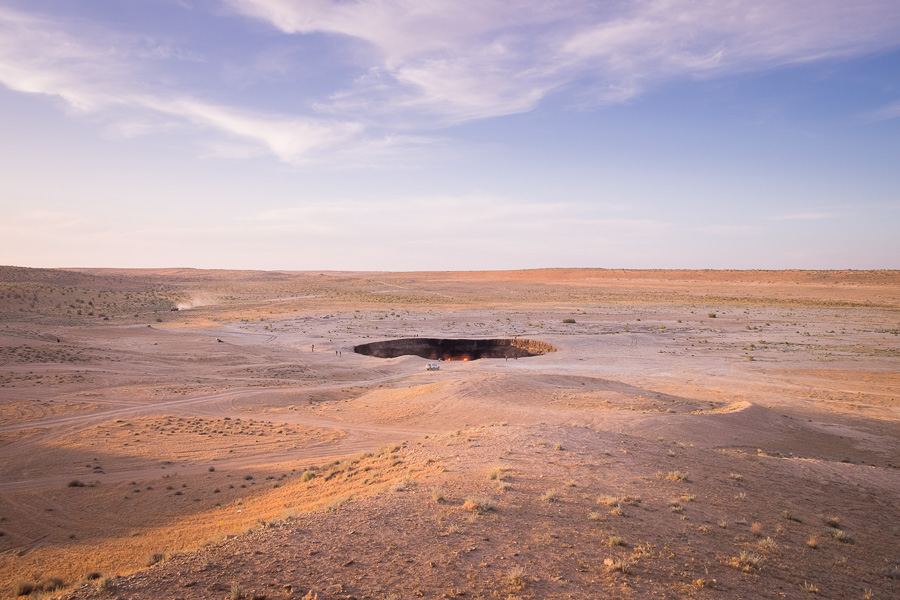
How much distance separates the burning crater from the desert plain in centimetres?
133

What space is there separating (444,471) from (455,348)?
96.0 ft

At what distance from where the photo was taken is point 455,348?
132ft

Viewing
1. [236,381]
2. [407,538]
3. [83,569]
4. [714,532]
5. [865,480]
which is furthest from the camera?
[236,381]

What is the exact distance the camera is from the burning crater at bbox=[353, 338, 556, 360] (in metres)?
39.3

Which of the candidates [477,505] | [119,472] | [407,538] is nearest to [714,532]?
[477,505]

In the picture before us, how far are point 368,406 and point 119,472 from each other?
10.1 meters

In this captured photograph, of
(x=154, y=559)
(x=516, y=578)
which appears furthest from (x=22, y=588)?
(x=516, y=578)

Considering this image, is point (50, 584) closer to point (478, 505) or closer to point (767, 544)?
point (478, 505)

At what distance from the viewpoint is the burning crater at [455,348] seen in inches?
1549

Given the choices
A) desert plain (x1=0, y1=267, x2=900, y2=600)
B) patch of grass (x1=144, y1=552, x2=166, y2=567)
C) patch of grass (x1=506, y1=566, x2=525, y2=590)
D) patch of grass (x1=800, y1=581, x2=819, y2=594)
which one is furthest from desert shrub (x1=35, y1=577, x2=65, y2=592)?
patch of grass (x1=800, y1=581, x2=819, y2=594)

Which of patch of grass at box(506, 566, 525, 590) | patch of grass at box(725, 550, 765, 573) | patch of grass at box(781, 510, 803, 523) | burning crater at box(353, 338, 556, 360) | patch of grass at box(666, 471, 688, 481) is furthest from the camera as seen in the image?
burning crater at box(353, 338, 556, 360)

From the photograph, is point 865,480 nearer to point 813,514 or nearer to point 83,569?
point 813,514

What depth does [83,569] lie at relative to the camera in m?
9.14

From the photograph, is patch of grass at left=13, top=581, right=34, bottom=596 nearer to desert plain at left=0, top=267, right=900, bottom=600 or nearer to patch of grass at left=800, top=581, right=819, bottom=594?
desert plain at left=0, top=267, right=900, bottom=600
